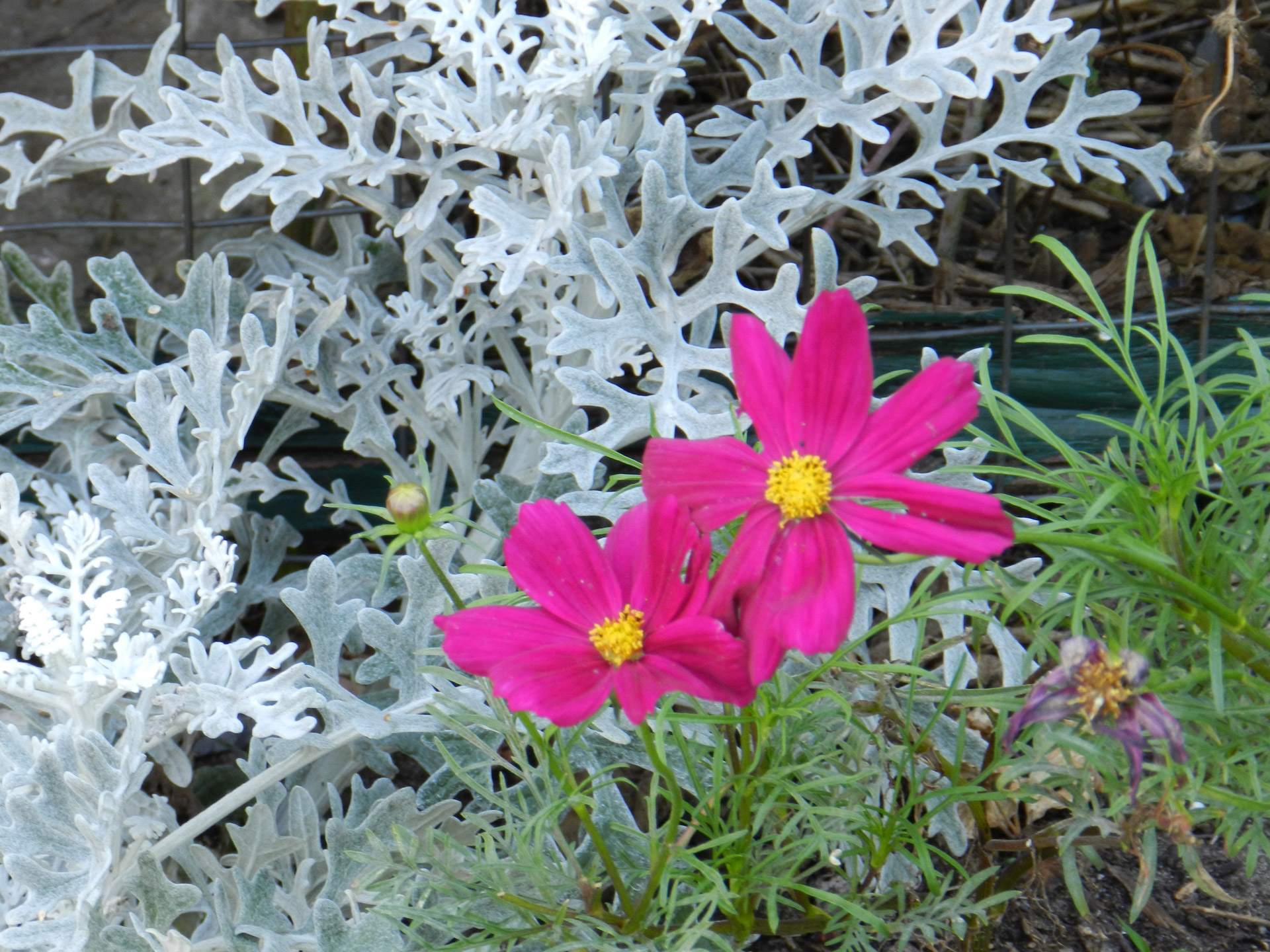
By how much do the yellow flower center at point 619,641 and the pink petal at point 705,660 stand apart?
0.01 metres

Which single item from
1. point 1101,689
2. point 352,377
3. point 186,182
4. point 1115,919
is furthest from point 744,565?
point 186,182

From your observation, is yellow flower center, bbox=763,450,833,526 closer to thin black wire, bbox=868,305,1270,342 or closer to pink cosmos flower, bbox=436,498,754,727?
pink cosmos flower, bbox=436,498,754,727

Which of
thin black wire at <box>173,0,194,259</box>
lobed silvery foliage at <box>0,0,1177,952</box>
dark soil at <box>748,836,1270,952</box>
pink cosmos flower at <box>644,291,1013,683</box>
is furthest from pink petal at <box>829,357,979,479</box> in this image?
thin black wire at <box>173,0,194,259</box>

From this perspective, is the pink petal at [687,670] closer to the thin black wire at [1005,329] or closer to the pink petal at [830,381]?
the pink petal at [830,381]

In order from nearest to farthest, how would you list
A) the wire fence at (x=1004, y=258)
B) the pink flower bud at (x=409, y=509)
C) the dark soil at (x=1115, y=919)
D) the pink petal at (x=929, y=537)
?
the pink petal at (x=929, y=537) < the pink flower bud at (x=409, y=509) < the dark soil at (x=1115, y=919) < the wire fence at (x=1004, y=258)

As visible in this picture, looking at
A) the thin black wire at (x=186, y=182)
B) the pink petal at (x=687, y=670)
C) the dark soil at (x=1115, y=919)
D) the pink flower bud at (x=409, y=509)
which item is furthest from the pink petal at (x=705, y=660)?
the thin black wire at (x=186, y=182)

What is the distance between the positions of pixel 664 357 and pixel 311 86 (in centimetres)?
46

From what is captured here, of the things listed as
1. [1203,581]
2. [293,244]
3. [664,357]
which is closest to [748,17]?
[293,244]

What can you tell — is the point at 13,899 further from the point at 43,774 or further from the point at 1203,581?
the point at 1203,581

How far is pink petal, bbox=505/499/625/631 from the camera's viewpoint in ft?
1.92

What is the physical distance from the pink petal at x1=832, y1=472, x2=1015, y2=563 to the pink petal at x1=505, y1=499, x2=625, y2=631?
151 mm

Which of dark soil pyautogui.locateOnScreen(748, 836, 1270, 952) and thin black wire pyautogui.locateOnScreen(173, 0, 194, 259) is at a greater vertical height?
thin black wire pyautogui.locateOnScreen(173, 0, 194, 259)

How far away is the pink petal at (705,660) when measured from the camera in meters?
0.51

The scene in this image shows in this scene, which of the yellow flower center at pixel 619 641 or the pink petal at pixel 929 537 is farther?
the yellow flower center at pixel 619 641
